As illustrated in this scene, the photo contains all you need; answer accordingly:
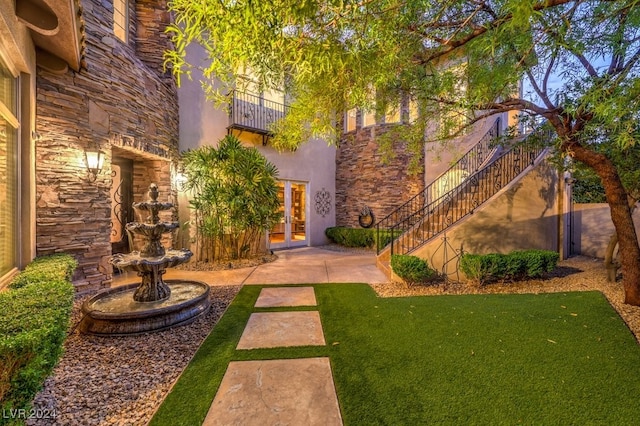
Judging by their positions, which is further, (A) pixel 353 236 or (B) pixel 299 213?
(B) pixel 299 213

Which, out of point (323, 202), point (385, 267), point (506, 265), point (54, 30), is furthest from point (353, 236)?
point (54, 30)

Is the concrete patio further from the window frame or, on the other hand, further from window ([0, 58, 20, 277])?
window ([0, 58, 20, 277])

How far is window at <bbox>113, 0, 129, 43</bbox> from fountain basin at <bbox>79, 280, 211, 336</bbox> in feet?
16.7

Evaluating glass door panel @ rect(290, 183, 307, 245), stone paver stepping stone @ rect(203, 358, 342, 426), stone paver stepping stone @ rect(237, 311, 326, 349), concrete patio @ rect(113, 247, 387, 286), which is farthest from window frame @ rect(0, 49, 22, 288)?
glass door panel @ rect(290, 183, 307, 245)

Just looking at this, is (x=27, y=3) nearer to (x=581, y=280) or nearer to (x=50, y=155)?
(x=50, y=155)

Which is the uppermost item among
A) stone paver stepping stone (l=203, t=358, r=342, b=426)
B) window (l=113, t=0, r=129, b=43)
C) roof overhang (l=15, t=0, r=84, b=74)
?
window (l=113, t=0, r=129, b=43)

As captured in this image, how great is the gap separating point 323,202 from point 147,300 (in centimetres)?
765

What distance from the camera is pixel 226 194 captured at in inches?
264

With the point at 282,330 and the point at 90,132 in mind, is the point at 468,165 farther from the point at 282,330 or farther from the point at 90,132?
the point at 90,132

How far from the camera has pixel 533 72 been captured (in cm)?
412

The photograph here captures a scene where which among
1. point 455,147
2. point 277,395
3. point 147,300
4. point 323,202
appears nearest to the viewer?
point 277,395

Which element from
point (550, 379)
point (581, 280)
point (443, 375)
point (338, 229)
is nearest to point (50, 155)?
point (443, 375)

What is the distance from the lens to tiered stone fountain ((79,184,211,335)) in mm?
3154

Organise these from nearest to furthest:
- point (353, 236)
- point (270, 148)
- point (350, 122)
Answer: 1. point (270, 148)
2. point (353, 236)
3. point (350, 122)
